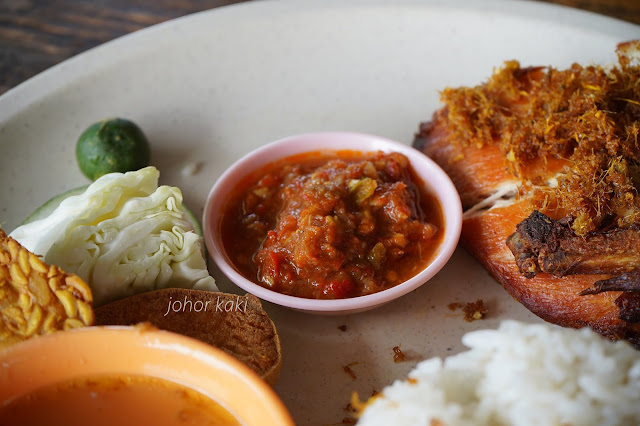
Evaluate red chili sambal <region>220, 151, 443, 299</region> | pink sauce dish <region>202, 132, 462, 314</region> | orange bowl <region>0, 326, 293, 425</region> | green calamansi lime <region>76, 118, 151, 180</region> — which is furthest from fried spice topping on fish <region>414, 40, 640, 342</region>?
green calamansi lime <region>76, 118, 151, 180</region>

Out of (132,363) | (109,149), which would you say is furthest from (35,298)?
(109,149)

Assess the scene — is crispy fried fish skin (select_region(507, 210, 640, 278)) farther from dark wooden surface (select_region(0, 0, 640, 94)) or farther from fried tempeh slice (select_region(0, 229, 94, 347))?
dark wooden surface (select_region(0, 0, 640, 94))

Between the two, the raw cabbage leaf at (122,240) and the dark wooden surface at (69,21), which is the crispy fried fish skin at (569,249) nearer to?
the raw cabbage leaf at (122,240)

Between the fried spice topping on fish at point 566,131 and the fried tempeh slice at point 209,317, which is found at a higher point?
the fried spice topping on fish at point 566,131

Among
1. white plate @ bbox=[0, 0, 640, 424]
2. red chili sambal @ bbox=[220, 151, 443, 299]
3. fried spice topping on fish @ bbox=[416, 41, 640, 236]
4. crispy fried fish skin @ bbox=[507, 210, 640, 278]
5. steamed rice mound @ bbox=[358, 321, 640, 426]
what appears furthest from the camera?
white plate @ bbox=[0, 0, 640, 424]

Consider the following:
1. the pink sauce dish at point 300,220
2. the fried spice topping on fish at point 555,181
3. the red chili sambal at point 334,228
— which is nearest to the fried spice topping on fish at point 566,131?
the fried spice topping on fish at point 555,181

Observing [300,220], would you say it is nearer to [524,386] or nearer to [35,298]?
[35,298]

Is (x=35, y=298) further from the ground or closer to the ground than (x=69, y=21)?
closer to the ground
